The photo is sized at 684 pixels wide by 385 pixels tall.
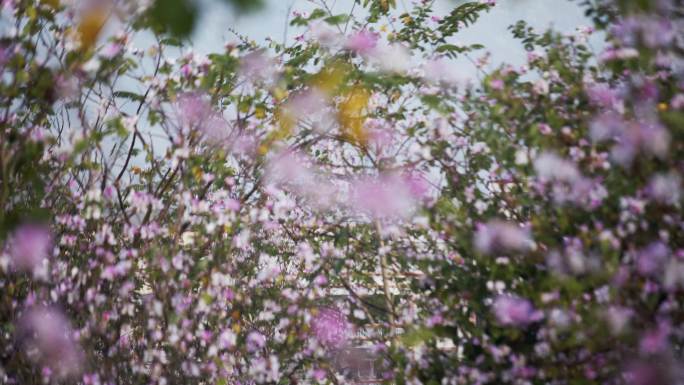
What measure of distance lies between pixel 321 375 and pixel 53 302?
227cm

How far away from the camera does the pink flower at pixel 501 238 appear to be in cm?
384

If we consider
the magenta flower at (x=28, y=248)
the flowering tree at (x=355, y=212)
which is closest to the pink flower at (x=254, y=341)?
the flowering tree at (x=355, y=212)

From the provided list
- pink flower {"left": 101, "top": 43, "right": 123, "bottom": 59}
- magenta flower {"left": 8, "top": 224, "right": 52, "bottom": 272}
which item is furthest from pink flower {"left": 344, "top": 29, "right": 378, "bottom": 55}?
magenta flower {"left": 8, "top": 224, "right": 52, "bottom": 272}

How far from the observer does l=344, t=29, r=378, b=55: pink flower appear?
19.0 feet

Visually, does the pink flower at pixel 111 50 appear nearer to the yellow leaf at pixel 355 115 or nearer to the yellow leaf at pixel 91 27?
the yellow leaf at pixel 91 27

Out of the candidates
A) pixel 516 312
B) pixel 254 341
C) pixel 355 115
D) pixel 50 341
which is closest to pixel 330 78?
pixel 355 115

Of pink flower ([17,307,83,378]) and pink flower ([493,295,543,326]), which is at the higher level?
pink flower ([17,307,83,378])

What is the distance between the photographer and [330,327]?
534 centimetres

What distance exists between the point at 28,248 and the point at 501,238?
3.12 metres

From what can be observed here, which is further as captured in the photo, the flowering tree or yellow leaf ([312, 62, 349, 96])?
yellow leaf ([312, 62, 349, 96])

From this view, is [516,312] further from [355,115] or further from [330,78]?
[330,78]

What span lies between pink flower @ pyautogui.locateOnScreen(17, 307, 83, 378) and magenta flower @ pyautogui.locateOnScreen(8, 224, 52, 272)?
36 centimetres

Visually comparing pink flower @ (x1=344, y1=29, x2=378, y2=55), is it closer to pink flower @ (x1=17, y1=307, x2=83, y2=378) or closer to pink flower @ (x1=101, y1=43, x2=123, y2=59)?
pink flower @ (x1=101, y1=43, x2=123, y2=59)

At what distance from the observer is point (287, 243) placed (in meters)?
7.11
